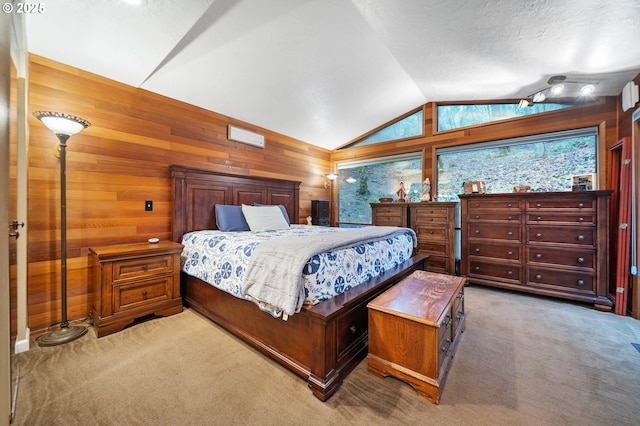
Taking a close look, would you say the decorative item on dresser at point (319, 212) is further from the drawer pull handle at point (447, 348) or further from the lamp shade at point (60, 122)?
the lamp shade at point (60, 122)

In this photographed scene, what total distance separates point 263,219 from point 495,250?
10.4 feet

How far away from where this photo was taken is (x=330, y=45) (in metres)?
2.81

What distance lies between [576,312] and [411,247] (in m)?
1.77

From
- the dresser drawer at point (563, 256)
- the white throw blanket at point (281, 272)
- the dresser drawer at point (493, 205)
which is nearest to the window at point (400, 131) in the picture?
the dresser drawer at point (493, 205)

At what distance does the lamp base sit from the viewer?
2.01 metres

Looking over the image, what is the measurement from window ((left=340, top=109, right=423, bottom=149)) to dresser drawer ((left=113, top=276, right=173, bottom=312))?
168 inches

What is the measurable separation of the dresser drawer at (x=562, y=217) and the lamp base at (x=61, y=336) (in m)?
4.91

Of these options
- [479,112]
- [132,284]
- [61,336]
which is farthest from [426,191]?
[61,336]

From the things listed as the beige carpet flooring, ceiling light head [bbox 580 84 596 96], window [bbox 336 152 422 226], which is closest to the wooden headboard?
the beige carpet flooring

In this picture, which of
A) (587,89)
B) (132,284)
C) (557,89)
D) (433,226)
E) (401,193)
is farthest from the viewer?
(401,193)

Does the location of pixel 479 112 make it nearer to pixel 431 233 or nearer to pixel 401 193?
pixel 401 193

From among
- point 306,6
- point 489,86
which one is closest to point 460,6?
point 306,6

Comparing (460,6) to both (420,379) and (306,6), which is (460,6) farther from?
(420,379)

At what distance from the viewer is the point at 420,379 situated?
1492 mm
